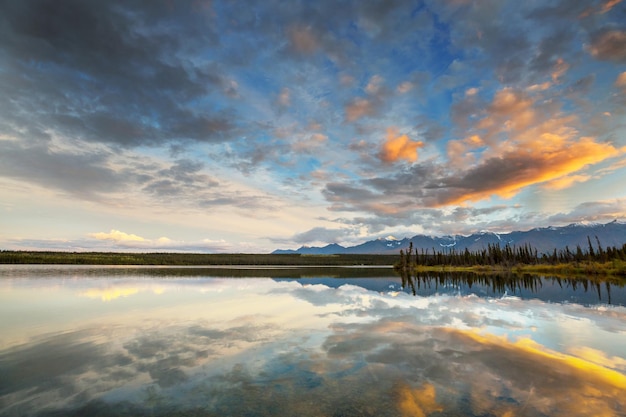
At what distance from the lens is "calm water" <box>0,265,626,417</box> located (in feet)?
28.4

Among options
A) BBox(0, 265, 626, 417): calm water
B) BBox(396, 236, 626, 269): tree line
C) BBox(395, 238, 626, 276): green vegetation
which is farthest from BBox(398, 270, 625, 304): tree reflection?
BBox(396, 236, 626, 269): tree line

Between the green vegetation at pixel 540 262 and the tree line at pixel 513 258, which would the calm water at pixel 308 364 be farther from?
the tree line at pixel 513 258

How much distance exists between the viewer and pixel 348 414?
8000mm

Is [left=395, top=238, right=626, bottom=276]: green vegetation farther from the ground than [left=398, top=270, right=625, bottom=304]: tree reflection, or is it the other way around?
[left=395, top=238, right=626, bottom=276]: green vegetation

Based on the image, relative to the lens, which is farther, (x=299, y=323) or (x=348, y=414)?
(x=299, y=323)

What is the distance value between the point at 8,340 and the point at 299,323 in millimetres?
14367

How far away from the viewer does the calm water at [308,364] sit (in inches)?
341

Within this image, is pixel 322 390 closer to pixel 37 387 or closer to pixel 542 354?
pixel 37 387

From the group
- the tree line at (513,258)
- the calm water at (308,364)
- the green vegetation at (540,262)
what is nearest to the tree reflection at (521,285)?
the calm water at (308,364)

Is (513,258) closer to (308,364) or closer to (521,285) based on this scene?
(521,285)

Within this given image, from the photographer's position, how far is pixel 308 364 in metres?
12.2

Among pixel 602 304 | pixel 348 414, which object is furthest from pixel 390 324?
pixel 602 304

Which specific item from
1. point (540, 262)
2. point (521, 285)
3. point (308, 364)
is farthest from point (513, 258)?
point (308, 364)

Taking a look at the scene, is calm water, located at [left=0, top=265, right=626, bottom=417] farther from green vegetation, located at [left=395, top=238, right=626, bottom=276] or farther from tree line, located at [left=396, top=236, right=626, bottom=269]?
tree line, located at [left=396, top=236, right=626, bottom=269]
